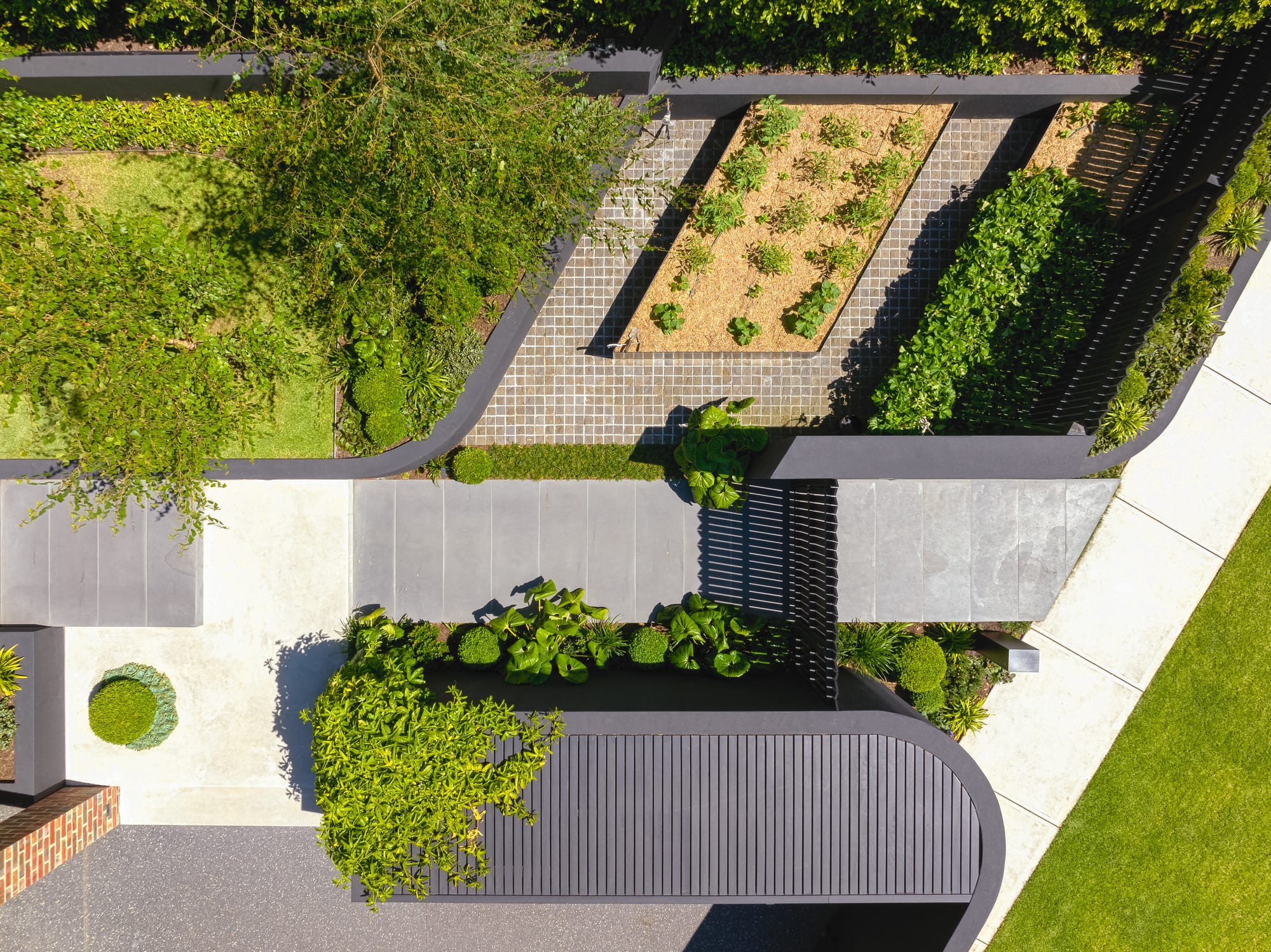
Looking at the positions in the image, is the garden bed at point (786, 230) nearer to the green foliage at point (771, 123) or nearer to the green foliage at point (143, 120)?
the green foliage at point (771, 123)

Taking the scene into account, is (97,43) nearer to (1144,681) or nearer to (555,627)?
(555,627)

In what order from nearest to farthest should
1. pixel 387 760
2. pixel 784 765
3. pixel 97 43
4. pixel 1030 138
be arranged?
pixel 387 760
pixel 784 765
pixel 97 43
pixel 1030 138

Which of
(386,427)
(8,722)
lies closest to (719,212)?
(386,427)

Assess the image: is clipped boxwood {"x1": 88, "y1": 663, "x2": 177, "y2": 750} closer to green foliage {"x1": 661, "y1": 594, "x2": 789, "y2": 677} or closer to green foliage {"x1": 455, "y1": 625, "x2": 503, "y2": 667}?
green foliage {"x1": 455, "y1": 625, "x2": 503, "y2": 667}

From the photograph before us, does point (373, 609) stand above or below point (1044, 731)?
below

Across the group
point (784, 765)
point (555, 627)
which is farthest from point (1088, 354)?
point (555, 627)

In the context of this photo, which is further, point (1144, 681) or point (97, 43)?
point (1144, 681)
